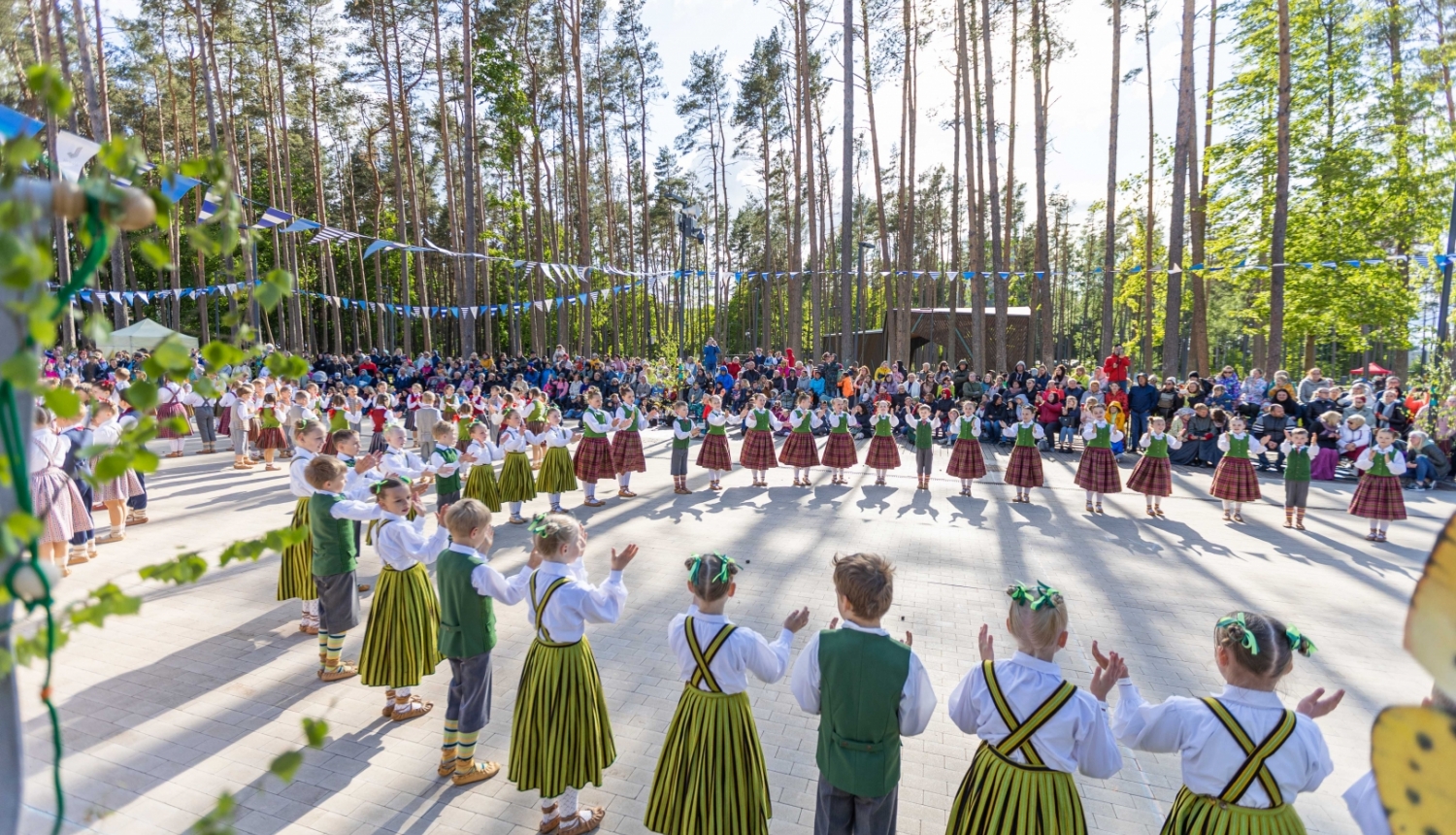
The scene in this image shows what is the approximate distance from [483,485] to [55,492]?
4.06 m

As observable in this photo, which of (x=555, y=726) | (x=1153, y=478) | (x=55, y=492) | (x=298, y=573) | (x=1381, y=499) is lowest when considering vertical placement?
(x=1381, y=499)

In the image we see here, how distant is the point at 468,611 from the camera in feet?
13.2

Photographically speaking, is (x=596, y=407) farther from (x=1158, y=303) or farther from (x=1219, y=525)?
(x=1158, y=303)

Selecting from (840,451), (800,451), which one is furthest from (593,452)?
(840,451)

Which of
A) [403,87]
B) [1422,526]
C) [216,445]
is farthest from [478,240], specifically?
[1422,526]

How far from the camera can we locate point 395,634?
15.0 feet

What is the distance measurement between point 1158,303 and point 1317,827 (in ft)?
125

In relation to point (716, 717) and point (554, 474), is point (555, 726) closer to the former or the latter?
point (716, 717)

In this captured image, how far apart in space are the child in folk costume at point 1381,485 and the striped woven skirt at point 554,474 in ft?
33.9

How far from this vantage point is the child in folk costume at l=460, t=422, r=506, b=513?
884 cm

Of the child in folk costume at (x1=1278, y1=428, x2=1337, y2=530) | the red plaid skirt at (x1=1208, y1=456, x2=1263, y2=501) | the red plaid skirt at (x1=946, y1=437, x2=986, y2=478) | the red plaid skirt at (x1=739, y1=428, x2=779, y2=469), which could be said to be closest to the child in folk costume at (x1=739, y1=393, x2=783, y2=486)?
the red plaid skirt at (x1=739, y1=428, x2=779, y2=469)

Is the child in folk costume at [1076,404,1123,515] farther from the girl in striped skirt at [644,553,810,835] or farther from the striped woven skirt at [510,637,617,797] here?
the striped woven skirt at [510,637,617,797]

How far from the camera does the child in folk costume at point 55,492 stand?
260 inches

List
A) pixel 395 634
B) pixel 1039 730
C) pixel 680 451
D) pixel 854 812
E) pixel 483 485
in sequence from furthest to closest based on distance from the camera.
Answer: pixel 680 451 → pixel 483 485 → pixel 395 634 → pixel 854 812 → pixel 1039 730
